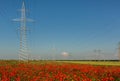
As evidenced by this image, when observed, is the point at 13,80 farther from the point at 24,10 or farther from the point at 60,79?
the point at 24,10

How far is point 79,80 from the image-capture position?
1246 centimetres

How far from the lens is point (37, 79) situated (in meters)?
12.6

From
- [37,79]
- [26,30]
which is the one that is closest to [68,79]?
[37,79]

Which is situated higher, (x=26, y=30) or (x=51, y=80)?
(x=26, y=30)

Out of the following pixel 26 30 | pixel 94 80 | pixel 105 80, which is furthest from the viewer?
pixel 26 30

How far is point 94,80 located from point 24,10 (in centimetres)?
3969

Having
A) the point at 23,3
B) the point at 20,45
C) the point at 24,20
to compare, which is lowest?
the point at 20,45

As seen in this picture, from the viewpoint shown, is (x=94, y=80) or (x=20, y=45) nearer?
(x=94, y=80)

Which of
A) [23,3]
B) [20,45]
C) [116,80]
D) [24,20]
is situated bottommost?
[116,80]

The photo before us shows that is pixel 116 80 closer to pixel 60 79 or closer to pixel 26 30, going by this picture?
pixel 60 79

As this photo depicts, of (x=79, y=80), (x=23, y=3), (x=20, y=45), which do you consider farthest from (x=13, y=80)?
(x=23, y=3)

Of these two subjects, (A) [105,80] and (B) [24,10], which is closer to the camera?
(A) [105,80]

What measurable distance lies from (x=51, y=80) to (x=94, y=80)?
2.01m

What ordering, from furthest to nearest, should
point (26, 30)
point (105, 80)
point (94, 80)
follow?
point (26, 30), point (94, 80), point (105, 80)
